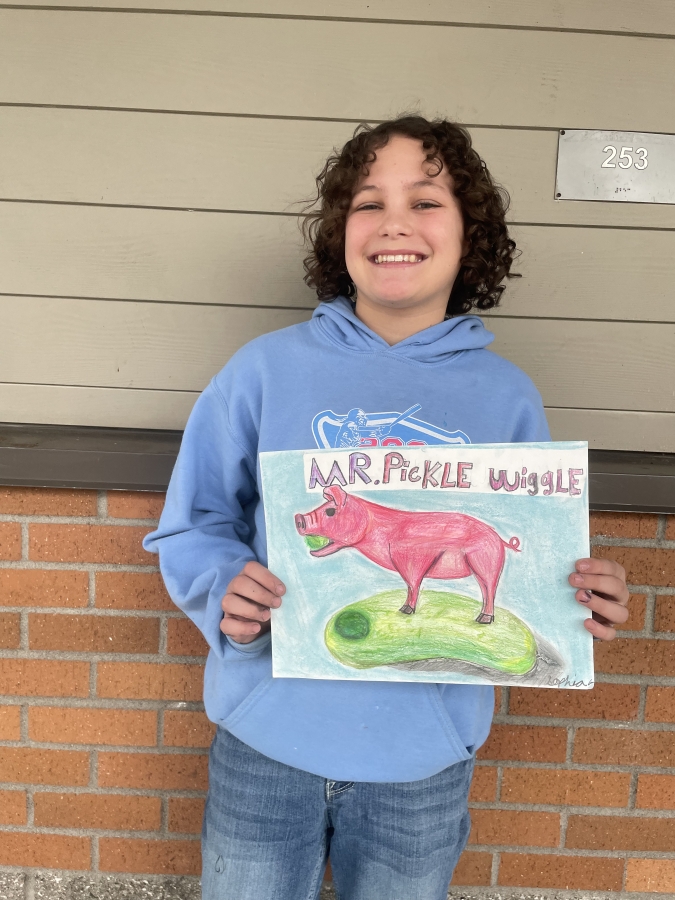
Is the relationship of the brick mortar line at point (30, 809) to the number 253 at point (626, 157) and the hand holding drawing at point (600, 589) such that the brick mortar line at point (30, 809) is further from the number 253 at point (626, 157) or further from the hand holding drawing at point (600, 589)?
the number 253 at point (626, 157)

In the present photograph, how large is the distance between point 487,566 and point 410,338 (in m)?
0.47

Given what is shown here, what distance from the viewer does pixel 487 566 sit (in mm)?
1299

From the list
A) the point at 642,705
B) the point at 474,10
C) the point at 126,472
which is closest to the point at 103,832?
the point at 126,472

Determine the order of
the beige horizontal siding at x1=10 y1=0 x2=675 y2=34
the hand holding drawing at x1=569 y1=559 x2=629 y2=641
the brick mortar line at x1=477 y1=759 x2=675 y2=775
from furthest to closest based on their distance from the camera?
1. the brick mortar line at x1=477 y1=759 x2=675 y2=775
2. the beige horizontal siding at x1=10 y1=0 x2=675 y2=34
3. the hand holding drawing at x1=569 y1=559 x2=629 y2=641

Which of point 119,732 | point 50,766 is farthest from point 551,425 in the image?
point 50,766

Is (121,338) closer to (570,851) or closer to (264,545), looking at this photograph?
(264,545)

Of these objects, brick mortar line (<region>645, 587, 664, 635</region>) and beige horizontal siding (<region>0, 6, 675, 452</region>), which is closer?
beige horizontal siding (<region>0, 6, 675, 452</region>)

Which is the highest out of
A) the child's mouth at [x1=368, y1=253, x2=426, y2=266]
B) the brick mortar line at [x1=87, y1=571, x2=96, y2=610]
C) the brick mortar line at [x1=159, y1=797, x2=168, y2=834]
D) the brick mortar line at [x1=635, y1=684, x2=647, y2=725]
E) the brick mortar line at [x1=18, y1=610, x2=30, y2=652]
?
the child's mouth at [x1=368, y1=253, x2=426, y2=266]

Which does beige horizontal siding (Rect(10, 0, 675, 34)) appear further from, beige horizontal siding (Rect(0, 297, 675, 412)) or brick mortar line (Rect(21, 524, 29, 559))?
brick mortar line (Rect(21, 524, 29, 559))

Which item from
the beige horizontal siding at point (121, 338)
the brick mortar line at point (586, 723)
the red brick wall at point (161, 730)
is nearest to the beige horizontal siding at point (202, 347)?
the beige horizontal siding at point (121, 338)

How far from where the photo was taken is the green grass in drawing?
1305 mm

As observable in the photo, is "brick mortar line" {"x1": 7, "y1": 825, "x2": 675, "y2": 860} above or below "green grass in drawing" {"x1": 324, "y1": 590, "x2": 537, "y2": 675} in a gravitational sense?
below

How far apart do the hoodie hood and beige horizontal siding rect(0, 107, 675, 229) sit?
0.50 m

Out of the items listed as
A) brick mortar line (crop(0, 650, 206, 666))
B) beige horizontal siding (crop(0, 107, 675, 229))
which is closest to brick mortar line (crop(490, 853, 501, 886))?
brick mortar line (crop(0, 650, 206, 666))
